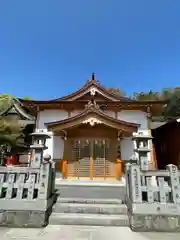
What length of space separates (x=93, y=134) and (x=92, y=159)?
1490mm

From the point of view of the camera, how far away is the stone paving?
3.38 m

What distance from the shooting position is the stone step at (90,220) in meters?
4.05

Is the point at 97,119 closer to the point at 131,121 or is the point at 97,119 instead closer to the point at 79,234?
the point at 131,121

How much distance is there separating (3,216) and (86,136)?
20.1 ft

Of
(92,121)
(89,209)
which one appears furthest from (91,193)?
(92,121)

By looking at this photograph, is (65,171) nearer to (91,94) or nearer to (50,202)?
(50,202)

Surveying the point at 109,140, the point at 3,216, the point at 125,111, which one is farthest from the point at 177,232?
the point at 125,111

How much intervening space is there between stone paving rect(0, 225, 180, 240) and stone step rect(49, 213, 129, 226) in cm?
17

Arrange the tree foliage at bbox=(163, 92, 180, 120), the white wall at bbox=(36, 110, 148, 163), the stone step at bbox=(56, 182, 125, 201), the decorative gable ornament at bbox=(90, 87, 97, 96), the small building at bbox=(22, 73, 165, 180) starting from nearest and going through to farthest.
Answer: the stone step at bbox=(56, 182, 125, 201) → the small building at bbox=(22, 73, 165, 180) → the white wall at bbox=(36, 110, 148, 163) → the decorative gable ornament at bbox=(90, 87, 97, 96) → the tree foliage at bbox=(163, 92, 180, 120)

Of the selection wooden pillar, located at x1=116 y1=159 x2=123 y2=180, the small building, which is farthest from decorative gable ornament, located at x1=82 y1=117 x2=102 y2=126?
wooden pillar, located at x1=116 y1=159 x2=123 y2=180

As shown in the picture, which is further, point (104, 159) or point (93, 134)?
point (93, 134)

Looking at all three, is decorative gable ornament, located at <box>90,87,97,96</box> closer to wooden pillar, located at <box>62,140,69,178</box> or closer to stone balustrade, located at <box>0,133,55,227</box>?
wooden pillar, located at <box>62,140,69,178</box>

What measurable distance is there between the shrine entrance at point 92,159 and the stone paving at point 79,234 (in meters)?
5.24

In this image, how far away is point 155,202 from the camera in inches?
158
